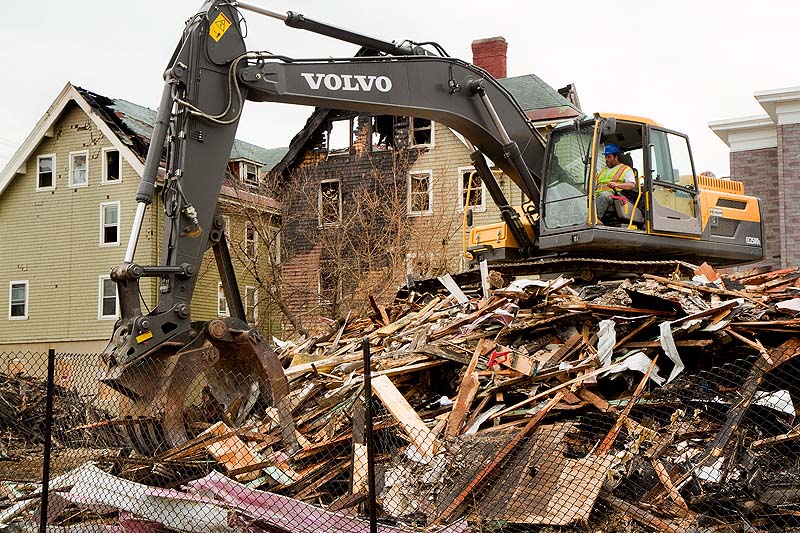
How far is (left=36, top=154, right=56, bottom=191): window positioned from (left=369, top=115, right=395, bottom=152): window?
10.9 meters

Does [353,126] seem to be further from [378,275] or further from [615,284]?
[615,284]

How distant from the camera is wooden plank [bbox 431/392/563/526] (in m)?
7.51

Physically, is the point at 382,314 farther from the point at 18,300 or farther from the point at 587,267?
the point at 18,300

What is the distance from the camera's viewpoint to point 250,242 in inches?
1133

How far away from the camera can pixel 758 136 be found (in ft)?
82.5

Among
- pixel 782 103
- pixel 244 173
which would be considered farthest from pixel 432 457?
pixel 244 173

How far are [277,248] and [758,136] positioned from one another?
15.0m

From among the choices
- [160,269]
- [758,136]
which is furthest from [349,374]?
[758,136]

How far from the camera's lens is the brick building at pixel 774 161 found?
23.1 meters

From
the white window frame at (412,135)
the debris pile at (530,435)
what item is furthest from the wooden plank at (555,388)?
the white window frame at (412,135)

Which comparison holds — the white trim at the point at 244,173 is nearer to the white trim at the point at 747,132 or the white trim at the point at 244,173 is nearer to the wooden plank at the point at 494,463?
the white trim at the point at 747,132

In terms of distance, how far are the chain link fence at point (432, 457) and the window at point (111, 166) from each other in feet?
70.5

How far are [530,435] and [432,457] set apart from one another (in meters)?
0.89

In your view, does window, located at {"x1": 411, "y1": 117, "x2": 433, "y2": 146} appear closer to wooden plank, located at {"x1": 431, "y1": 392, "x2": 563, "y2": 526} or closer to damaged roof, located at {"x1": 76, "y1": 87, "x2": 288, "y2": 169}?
damaged roof, located at {"x1": 76, "y1": 87, "x2": 288, "y2": 169}
